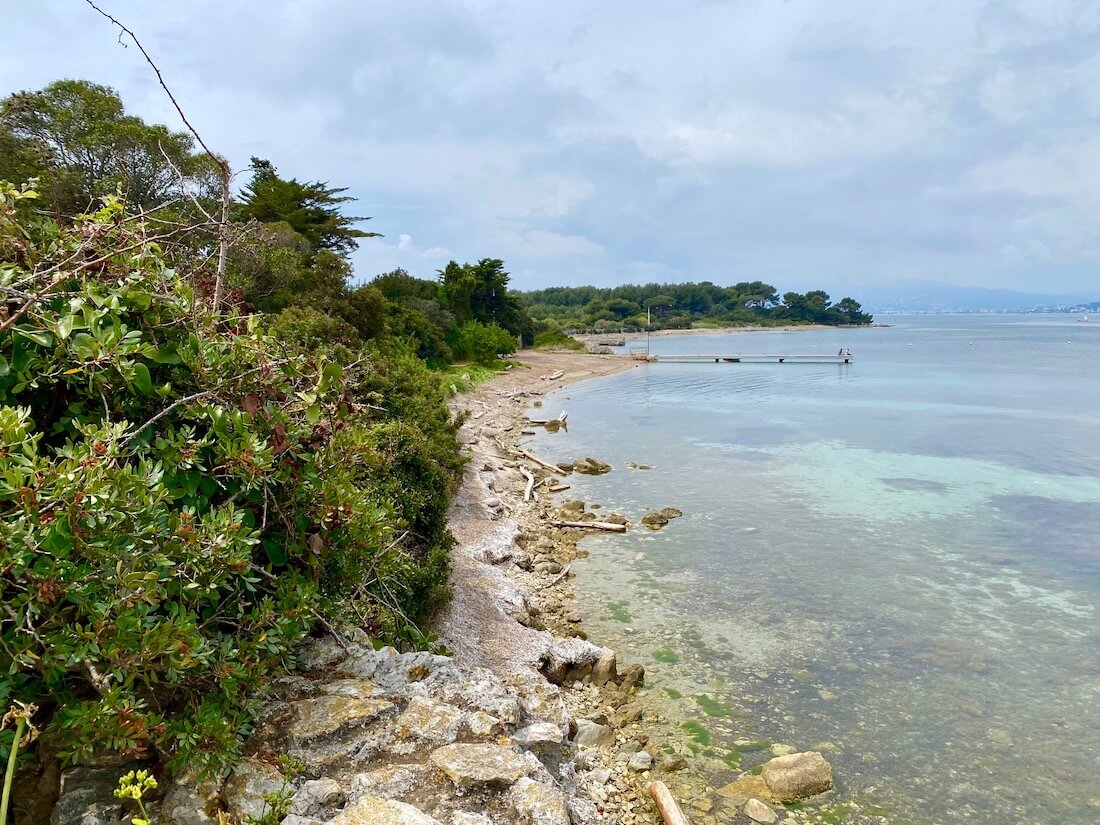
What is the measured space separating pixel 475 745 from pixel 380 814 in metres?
0.85

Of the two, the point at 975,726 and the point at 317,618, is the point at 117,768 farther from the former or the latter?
the point at 975,726

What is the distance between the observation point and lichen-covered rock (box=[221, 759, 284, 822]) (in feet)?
10.7

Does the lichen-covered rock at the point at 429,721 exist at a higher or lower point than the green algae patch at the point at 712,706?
higher

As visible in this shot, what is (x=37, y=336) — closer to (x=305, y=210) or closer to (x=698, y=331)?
(x=305, y=210)

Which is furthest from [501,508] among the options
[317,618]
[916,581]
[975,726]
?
[317,618]

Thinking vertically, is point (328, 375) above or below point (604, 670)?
above

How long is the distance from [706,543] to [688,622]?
453cm

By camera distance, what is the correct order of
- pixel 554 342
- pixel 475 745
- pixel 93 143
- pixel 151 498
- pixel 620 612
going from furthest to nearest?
pixel 554 342, pixel 93 143, pixel 620 612, pixel 475 745, pixel 151 498

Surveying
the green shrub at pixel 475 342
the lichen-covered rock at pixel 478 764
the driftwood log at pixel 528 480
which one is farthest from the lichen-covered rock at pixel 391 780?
the green shrub at pixel 475 342

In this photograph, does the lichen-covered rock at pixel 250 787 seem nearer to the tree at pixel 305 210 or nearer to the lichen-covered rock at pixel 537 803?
the lichen-covered rock at pixel 537 803

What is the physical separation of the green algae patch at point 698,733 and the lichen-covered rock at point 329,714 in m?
5.56

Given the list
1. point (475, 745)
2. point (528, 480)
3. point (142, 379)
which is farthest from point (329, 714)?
point (528, 480)

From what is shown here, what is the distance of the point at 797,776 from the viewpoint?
738 centimetres

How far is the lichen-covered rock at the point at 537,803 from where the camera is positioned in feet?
12.3
